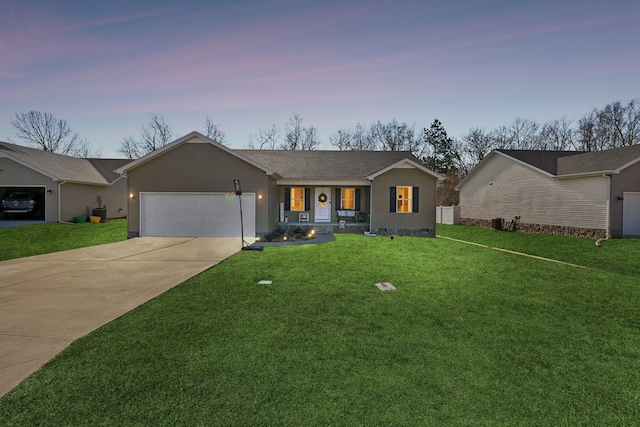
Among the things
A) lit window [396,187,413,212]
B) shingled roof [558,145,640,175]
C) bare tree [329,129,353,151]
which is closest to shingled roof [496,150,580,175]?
shingled roof [558,145,640,175]

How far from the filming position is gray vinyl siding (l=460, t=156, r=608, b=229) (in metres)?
15.2

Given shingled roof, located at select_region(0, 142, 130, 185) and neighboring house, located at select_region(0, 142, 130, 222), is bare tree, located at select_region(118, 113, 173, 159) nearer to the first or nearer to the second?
shingled roof, located at select_region(0, 142, 130, 185)

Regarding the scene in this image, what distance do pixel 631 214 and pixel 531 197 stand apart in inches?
180

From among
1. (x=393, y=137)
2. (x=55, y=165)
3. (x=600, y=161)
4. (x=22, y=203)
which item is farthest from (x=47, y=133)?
(x=600, y=161)

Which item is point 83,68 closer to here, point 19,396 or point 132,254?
point 132,254

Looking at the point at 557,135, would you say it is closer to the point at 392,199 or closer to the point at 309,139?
the point at 309,139

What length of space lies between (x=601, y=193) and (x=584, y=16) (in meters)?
8.39

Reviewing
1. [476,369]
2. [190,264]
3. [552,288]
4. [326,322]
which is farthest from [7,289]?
[552,288]

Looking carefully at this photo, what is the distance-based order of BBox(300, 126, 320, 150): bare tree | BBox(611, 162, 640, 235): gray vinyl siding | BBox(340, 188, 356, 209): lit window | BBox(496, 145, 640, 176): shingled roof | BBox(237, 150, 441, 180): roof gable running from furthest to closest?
BBox(300, 126, 320, 150): bare tree
BBox(340, 188, 356, 209): lit window
BBox(237, 150, 441, 180): roof gable
BBox(496, 145, 640, 176): shingled roof
BBox(611, 162, 640, 235): gray vinyl siding

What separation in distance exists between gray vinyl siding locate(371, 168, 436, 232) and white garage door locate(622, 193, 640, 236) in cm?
889

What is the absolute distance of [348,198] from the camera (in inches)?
672

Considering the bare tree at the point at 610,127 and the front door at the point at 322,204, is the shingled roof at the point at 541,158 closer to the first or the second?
the front door at the point at 322,204

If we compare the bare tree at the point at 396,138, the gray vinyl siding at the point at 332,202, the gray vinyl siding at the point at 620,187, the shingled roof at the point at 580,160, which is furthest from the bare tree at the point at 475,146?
the gray vinyl siding at the point at 332,202

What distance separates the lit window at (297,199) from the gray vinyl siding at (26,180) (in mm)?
13888
